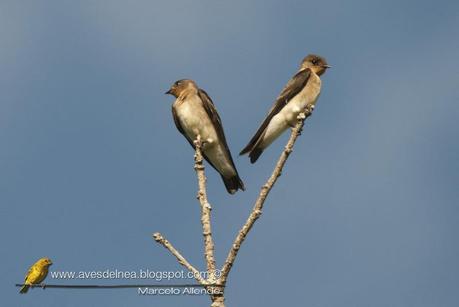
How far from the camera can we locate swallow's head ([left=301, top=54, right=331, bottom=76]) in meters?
14.5

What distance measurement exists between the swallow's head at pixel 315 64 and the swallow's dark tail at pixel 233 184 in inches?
105

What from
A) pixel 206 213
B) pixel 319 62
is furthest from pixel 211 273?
pixel 319 62

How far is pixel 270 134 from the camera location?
43.8 ft

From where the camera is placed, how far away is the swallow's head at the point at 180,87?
14.0 m

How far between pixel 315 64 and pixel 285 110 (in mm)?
1761

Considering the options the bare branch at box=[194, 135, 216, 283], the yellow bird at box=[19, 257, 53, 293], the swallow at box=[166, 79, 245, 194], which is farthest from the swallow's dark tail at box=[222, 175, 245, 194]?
the bare branch at box=[194, 135, 216, 283]

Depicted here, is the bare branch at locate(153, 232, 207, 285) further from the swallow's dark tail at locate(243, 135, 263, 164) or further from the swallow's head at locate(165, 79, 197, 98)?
the swallow's head at locate(165, 79, 197, 98)

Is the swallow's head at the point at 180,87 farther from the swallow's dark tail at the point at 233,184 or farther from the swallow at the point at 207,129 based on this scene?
the swallow's dark tail at the point at 233,184

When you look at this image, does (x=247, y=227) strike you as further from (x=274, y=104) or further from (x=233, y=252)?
(x=274, y=104)

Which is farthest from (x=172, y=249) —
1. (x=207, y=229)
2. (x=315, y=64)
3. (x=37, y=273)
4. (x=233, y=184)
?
(x=315, y=64)

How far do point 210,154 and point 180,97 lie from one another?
112 cm

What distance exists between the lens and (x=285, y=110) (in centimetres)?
1330

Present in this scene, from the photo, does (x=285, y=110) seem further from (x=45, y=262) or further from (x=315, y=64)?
(x=45, y=262)

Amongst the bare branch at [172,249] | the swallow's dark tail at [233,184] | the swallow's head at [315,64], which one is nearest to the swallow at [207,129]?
the swallow's dark tail at [233,184]
